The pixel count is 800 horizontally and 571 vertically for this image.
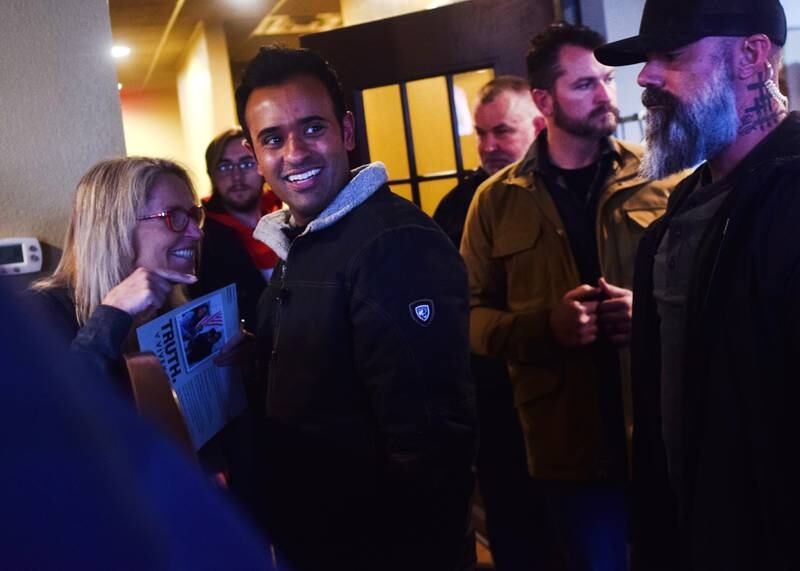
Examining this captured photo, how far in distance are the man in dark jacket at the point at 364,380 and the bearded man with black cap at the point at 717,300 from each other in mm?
390

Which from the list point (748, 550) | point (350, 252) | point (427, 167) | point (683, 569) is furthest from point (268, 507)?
point (427, 167)

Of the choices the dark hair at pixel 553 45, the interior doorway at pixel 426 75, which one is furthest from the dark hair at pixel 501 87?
the dark hair at pixel 553 45

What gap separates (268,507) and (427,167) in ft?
7.15

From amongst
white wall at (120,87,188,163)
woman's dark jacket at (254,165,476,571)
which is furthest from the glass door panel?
white wall at (120,87,188,163)

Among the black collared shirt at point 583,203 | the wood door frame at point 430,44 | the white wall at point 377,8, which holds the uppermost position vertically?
the white wall at point 377,8

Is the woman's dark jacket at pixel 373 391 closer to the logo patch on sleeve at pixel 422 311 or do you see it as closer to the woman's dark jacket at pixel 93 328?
the logo patch on sleeve at pixel 422 311

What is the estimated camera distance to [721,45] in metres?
1.55

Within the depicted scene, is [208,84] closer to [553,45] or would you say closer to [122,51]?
[122,51]

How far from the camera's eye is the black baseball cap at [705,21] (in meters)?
1.52

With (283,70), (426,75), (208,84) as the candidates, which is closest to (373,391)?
(283,70)

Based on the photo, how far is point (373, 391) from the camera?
1517 millimetres

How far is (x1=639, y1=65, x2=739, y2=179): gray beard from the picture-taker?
5.05ft

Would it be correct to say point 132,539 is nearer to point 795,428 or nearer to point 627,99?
point 795,428

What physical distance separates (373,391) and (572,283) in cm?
101
